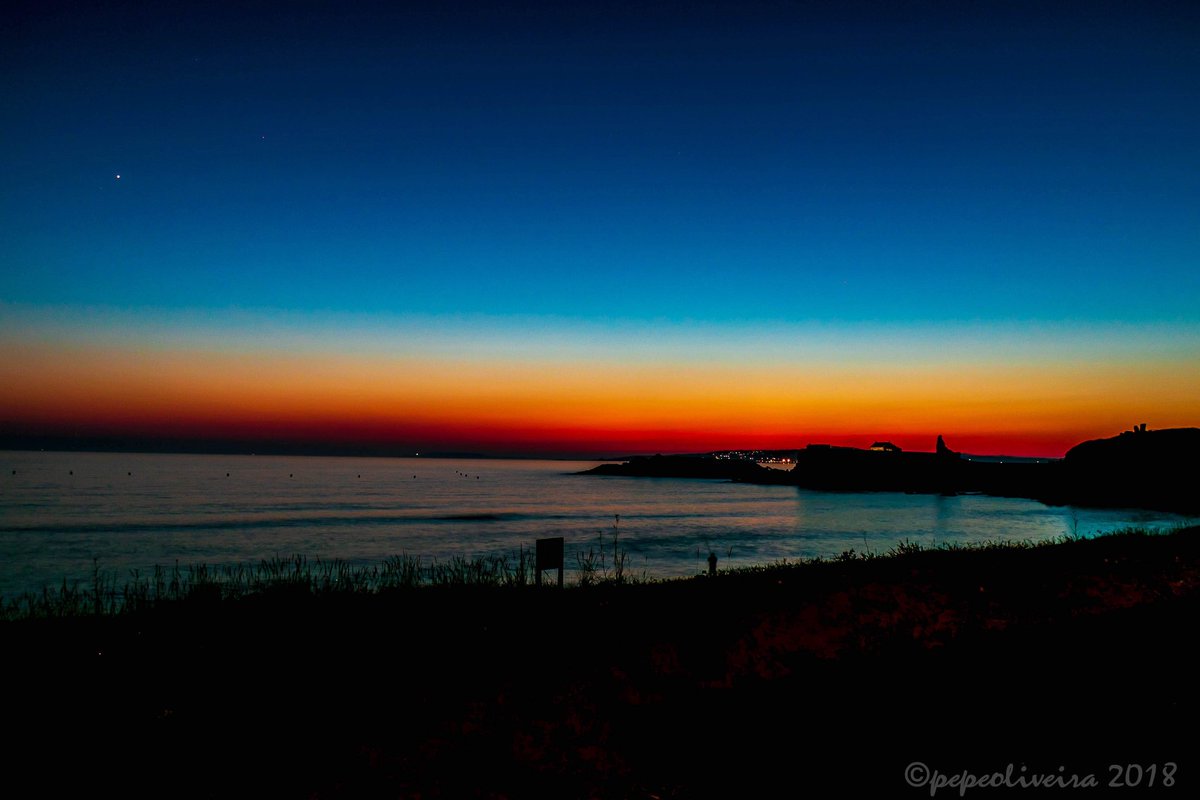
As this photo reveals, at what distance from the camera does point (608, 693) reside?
7.10 meters

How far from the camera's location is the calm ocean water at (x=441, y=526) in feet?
94.5

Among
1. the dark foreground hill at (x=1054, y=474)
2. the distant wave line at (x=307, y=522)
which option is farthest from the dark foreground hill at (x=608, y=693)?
the dark foreground hill at (x=1054, y=474)

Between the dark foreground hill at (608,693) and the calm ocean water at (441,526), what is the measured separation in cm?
1397

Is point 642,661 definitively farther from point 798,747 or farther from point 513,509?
point 513,509

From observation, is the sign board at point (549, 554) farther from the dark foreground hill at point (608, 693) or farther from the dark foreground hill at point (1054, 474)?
the dark foreground hill at point (1054, 474)

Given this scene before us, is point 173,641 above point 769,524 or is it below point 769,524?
above

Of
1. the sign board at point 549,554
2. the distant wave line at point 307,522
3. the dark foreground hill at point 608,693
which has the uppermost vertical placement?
the sign board at point 549,554

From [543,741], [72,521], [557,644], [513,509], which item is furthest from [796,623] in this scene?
[513,509]

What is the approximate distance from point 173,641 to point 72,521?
40.0 metres

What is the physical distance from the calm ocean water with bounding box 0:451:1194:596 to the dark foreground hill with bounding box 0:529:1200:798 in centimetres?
1397

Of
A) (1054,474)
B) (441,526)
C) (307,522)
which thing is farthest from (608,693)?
(1054,474)

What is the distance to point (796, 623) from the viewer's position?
8.88 meters

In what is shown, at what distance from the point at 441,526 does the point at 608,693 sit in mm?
37141

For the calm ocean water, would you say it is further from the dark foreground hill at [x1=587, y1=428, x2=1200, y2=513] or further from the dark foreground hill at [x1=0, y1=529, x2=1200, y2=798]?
the dark foreground hill at [x1=0, y1=529, x2=1200, y2=798]
